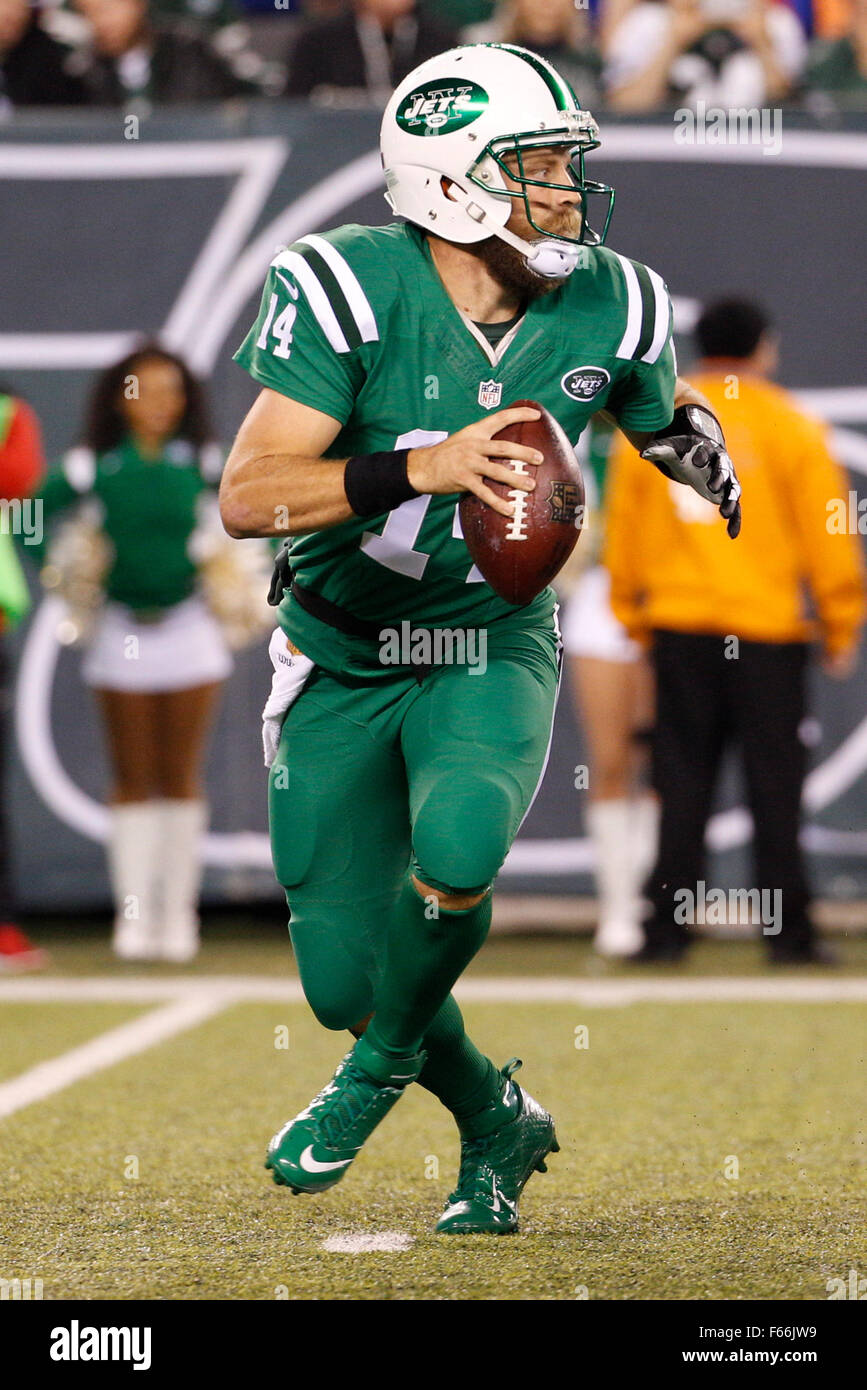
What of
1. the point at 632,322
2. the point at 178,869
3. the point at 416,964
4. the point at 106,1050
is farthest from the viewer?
the point at 178,869

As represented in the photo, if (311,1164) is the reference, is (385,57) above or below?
above

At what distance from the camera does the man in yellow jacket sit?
252 inches

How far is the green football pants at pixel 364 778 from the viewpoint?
3.23 m

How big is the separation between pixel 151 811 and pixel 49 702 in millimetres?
675

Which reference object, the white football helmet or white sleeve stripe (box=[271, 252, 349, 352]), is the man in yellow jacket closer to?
the white football helmet

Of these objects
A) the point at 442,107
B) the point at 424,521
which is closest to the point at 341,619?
the point at 424,521

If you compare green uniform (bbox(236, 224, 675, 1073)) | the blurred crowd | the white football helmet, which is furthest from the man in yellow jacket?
the white football helmet

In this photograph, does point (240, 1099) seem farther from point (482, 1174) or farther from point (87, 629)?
point (87, 629)

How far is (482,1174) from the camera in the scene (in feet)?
11.1

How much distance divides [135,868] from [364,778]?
12.0 feet

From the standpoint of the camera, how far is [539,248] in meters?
3.20

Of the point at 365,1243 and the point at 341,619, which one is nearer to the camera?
the point at 365,1243

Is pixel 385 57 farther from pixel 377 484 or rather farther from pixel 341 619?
pixel 377 484

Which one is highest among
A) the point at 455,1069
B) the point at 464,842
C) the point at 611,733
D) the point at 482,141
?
the point at 482,141
